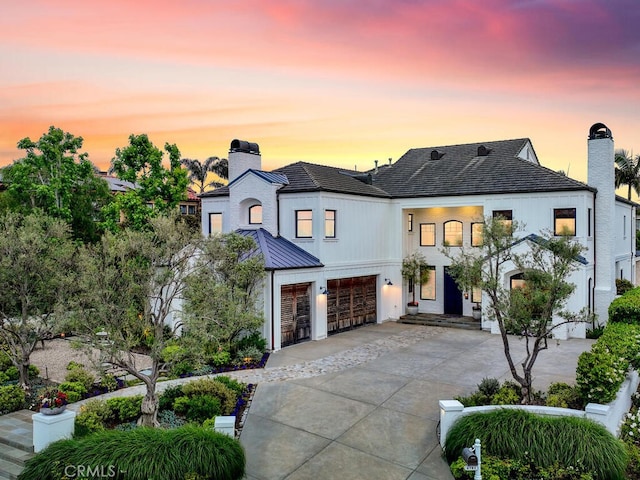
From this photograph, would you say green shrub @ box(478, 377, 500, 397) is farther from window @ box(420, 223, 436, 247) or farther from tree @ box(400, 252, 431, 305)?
window @ box(420, 223, 436, 247)

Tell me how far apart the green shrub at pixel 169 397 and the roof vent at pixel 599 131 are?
21333 mm

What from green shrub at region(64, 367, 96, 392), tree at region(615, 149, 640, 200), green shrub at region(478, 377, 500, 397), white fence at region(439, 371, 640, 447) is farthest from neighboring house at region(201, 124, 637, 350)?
tree at region(615, 149, 640, 200)

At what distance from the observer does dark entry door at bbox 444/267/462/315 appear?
2425cm

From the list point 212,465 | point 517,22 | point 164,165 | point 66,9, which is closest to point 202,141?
point 164,165

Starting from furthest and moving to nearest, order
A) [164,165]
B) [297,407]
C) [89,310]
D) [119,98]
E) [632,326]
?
[164,165]
[119,98]
[632,326]
[297,407]
[89,310]

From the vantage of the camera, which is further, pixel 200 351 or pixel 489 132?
pixel 489 132

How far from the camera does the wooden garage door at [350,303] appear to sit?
21.1 meters

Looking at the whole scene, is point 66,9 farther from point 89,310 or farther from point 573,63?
point 573,63

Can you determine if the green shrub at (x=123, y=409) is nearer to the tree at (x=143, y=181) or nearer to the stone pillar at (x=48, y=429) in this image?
the stone pillar at (x=48, y=429)

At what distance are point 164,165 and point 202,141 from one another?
317cm

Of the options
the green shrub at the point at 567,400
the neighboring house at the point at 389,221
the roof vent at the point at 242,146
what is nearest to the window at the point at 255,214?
the neighboring house at the point at 389,221

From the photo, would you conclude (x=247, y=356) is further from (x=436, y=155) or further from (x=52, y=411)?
(x=436, y=155)

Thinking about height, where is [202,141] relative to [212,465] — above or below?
above

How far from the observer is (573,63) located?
1678 centimetres
